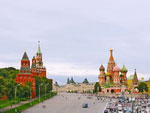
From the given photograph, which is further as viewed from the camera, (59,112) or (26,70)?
(26,70)

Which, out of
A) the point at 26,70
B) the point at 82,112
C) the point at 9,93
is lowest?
the point at 82,112

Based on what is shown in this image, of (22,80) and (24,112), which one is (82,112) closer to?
(24,112)

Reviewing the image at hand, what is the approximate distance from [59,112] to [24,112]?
28.4 feet

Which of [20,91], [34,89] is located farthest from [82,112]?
[34,89]

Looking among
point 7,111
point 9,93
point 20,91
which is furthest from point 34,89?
point 7,111

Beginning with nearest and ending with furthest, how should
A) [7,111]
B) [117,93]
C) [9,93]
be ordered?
1. [7,111]
2. [9,93]
3. [117,93]

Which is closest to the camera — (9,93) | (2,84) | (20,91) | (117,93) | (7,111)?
(7,111)

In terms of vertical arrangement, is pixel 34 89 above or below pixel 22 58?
below

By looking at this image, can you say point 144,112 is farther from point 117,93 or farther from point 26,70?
point 117,93

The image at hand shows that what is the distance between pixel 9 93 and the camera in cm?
8044

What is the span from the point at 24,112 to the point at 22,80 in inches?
2555

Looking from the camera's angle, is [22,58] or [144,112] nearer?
[144,112]

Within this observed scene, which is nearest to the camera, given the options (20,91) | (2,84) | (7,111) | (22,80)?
(7,111)

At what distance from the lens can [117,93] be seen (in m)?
195
